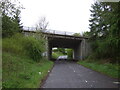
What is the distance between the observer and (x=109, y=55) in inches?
1249

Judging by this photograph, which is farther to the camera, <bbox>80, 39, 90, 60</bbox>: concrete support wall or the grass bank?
<bbox>80, 39, 90, 60</bbox>: concrete support wall

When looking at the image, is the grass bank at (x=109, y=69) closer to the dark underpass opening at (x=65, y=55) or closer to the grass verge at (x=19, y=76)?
the grass verge at (x=19, y=76)

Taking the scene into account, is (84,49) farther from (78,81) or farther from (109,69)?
(78,81)

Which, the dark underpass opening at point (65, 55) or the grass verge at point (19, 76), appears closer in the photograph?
the grass verge at point (19, 76)

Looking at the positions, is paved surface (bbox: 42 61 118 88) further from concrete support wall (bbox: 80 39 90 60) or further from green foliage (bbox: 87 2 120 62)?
concrete support wall (bbox: 80 39 90 60)

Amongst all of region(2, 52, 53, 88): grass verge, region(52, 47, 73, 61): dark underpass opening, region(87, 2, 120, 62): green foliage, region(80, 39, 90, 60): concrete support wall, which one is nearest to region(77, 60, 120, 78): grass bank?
region(87, 2, 120, 62): green foliage

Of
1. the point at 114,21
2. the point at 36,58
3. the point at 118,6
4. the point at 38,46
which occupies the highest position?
the point at 118,6

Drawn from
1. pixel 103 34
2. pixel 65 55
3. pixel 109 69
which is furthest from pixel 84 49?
pixel 65 55

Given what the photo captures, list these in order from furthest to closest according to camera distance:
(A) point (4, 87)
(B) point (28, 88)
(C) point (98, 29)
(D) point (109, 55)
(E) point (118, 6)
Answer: (C) point (98, 29), (D) point (109, 55), (E) point (118, 6), (B) point (28, 88), (A) point (4, 87)

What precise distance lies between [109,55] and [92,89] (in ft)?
77.2

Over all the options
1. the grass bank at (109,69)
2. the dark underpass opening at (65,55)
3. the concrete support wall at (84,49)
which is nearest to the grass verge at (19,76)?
the grass bank at (109,69)

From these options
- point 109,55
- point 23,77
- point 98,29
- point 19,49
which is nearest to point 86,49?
point 98,29

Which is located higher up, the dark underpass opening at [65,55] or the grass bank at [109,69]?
the grass bank at [109,69]

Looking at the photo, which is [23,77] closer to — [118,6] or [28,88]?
[28,88]
